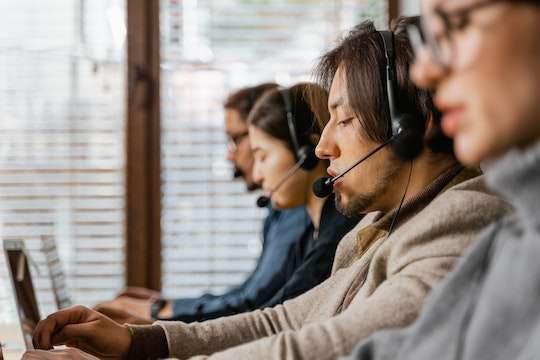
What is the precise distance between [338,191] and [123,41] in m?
1.94

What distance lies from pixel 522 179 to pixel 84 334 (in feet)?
2.92

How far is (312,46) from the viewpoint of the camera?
11.0 feet

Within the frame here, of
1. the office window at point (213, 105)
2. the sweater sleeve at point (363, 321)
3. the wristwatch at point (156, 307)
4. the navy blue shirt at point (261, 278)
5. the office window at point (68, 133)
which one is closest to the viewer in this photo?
the sweater sleeve at point (363, 321)

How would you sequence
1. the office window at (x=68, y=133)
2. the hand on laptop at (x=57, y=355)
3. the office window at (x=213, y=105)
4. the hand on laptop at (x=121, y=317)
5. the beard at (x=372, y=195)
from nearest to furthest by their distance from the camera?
the hand on laptop at (x=57, y=355)
the beard at (x=372, y=195)
the hand on laptop at (x=121, y=317)
the office window at (x=68, y=133)
the office window at (x=213, y=105)

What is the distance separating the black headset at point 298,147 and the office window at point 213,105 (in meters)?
0.88

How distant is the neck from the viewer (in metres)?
1.33

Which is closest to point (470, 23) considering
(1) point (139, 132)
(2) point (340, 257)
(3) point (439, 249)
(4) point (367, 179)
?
(3) point (439, 249)

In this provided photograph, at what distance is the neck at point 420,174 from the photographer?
1.33m

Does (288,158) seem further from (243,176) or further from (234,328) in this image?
(234,328)

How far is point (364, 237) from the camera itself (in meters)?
1.44

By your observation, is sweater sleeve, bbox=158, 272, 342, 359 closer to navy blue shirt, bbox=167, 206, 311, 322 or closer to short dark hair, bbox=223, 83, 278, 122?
navy blue shirt, bbox=167, 206, 311, 322

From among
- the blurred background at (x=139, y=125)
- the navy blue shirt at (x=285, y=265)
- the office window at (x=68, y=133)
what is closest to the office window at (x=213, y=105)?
the blurred background at (x=139, y=125)

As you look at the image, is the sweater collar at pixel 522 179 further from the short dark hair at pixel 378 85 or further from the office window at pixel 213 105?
the office window at pixel 213 105

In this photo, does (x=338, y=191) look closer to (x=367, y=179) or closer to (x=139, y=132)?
(x=367, y=179)
